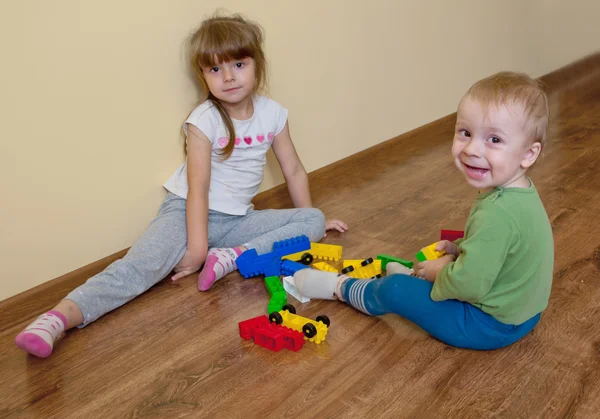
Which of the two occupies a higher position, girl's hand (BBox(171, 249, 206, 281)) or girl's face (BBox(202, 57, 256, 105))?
girl's face (BBox(202, 57, 256, 105))

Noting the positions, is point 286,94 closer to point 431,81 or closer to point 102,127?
point 102,127

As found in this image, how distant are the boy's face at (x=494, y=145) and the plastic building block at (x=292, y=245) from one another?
0.58 metres

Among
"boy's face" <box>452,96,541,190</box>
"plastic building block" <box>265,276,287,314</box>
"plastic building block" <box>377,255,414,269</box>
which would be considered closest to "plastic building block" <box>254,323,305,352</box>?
"plastic building block" <box>265,276,287,314</box>

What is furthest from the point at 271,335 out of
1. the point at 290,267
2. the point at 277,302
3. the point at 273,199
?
the point at 273,199

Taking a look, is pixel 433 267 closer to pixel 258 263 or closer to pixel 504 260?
pixel 504 260

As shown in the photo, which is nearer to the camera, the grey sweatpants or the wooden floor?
the wooden floor

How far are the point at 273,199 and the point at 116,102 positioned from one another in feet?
2.06

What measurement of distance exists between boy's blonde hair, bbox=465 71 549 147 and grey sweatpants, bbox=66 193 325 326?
0.73 meters

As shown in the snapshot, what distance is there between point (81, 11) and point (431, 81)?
1.56m

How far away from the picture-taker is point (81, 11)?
59.2 inches

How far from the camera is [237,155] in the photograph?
1786 millimetres

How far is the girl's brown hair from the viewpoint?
163cm

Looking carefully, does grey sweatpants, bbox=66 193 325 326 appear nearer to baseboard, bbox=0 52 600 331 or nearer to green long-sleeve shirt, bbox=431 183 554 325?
baseboard, bbox=0 52 600 331

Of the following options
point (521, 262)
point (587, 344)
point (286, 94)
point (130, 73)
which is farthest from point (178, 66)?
point (587, 344)
